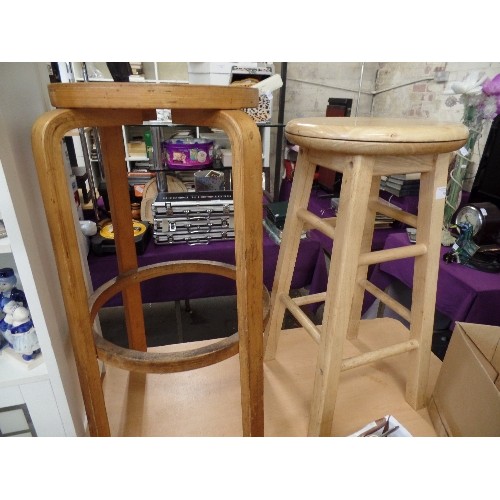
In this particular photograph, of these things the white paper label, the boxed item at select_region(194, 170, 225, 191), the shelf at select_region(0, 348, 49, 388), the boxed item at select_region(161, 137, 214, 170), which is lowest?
the shelf at select_region(0, 348, 49, 388)

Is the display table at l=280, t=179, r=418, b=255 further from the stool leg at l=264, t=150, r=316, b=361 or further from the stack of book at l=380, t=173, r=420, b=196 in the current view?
the stool leg at l=264, t=150, r=316, b=361

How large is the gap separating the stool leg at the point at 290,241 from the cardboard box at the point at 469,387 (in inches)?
16.2

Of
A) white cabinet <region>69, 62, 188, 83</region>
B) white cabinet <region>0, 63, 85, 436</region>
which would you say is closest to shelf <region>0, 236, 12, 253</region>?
white cabinet <region>0, 63, 85, 436</region>

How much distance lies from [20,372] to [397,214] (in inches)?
34.1

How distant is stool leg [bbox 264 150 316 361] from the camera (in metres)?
0.79

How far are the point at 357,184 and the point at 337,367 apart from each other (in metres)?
0.38

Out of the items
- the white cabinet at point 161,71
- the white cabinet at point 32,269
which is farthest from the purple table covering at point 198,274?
the white cabinet at point 161,71

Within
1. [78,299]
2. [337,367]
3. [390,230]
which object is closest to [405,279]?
[390,230]

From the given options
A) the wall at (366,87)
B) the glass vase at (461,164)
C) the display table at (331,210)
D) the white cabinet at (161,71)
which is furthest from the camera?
the white cabinet at (161,71)

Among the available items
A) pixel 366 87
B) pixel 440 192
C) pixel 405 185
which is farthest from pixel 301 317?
pixel 366 87

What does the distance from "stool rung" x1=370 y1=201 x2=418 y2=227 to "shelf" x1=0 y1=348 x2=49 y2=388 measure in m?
0.82

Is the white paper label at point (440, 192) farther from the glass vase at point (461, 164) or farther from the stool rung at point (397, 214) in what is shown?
the glass vase at point (461, 164)

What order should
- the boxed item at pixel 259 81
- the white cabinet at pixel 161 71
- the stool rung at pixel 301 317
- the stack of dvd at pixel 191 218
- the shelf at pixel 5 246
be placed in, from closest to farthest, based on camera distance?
the shelf at pixel 5 246 → the stool rung at pixel 301 317 → the stack of dvd at pixel 191 218 → the boxed item at pixel 259 81 → the white cabinet at pixel 161 71

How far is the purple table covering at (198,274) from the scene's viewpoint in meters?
1.30
